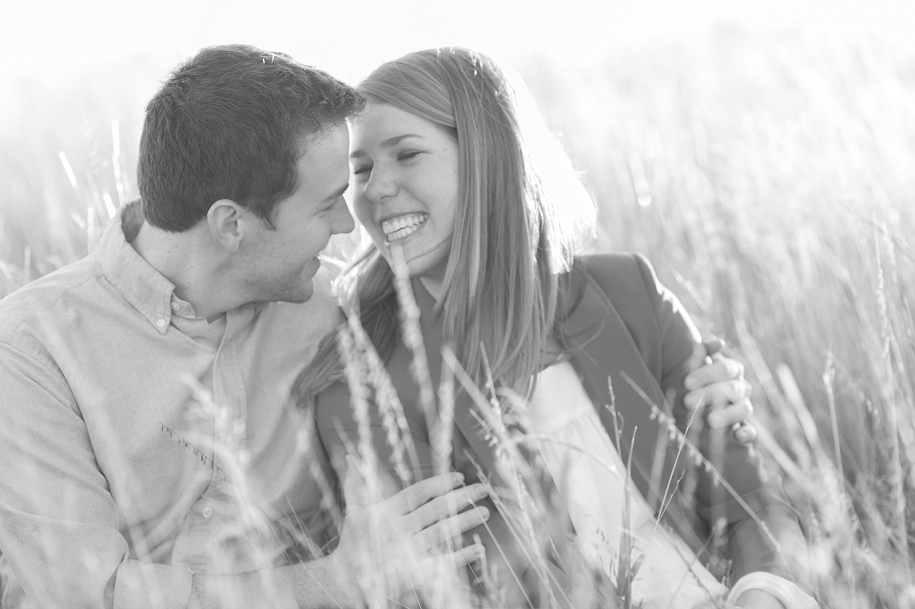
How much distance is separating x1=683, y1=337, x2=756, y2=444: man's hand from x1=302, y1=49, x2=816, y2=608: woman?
0.14ft

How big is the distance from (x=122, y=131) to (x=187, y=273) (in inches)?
165

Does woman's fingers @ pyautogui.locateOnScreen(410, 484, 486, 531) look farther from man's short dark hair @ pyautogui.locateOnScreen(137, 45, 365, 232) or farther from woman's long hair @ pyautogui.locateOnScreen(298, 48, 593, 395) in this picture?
man's short dark hair @ pyautogui.locateOnScreen(137, 45, 365, 232)

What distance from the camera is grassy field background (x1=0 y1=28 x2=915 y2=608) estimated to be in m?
2.13

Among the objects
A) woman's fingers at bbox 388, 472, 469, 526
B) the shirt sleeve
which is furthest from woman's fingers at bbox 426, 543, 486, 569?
the shirt sleeve

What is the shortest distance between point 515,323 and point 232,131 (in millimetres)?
870

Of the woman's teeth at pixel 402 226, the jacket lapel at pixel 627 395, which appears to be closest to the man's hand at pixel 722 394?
the jacket lapel at pixel 627 395

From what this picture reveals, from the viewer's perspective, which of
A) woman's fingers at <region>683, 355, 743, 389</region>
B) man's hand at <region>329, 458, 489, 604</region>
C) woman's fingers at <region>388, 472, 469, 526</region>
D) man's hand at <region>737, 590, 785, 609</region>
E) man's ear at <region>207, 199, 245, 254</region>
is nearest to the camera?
man's hand at <region>329, 458, 489, 604</region>

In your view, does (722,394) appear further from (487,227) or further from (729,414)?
(487,227)

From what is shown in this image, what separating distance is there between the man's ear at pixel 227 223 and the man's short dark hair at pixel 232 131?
0.02 meters

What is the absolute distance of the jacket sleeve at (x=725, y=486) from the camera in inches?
83.0

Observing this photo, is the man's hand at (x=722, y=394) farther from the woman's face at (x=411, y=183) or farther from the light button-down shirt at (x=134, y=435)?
the light button-down shirt at (x=134, y=435)

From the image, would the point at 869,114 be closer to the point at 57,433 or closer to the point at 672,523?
the point at 672,523

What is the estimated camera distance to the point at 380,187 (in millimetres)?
2279

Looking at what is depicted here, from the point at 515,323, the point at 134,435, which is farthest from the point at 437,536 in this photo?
the point at 134,435
